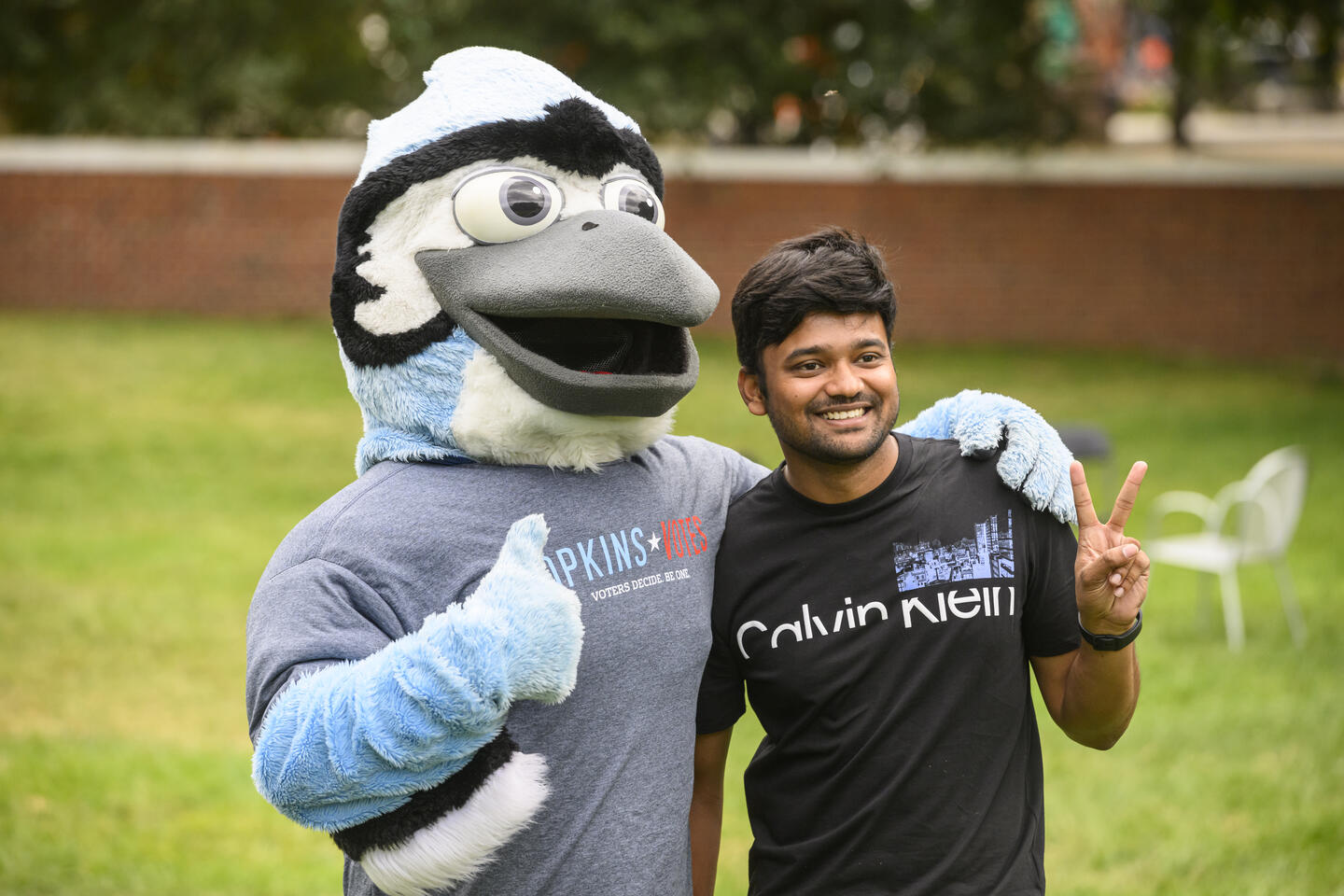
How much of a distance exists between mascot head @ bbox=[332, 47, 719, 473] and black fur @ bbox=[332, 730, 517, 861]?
539 millimetres

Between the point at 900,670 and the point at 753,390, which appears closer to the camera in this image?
the point at 900,670

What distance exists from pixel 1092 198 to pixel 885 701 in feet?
47.9

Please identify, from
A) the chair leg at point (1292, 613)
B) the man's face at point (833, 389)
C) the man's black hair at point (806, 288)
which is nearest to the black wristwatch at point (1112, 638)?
the man's face at point (833, 389)

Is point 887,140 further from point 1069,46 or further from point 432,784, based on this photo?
point 432,784

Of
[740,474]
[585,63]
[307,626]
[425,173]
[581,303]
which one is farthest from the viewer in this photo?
[585,63]

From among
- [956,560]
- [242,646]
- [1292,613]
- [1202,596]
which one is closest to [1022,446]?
[956,560]

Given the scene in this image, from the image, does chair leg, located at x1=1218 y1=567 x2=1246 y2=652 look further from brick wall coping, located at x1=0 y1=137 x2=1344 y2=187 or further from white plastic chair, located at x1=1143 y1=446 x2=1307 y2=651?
brick wall coping, located at x1=0 y1=137 x2=1344 y2=187

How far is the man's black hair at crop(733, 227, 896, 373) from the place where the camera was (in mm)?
2516

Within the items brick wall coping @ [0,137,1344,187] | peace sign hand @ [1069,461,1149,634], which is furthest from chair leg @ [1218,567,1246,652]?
brick wall coping @ [0,137,1344,187]

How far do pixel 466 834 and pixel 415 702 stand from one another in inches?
9.3

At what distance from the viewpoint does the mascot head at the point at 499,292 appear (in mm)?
2309

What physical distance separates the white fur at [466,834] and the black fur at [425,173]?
75cm

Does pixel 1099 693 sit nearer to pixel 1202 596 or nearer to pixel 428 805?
pixel 428 805

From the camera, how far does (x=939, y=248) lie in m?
16.5
